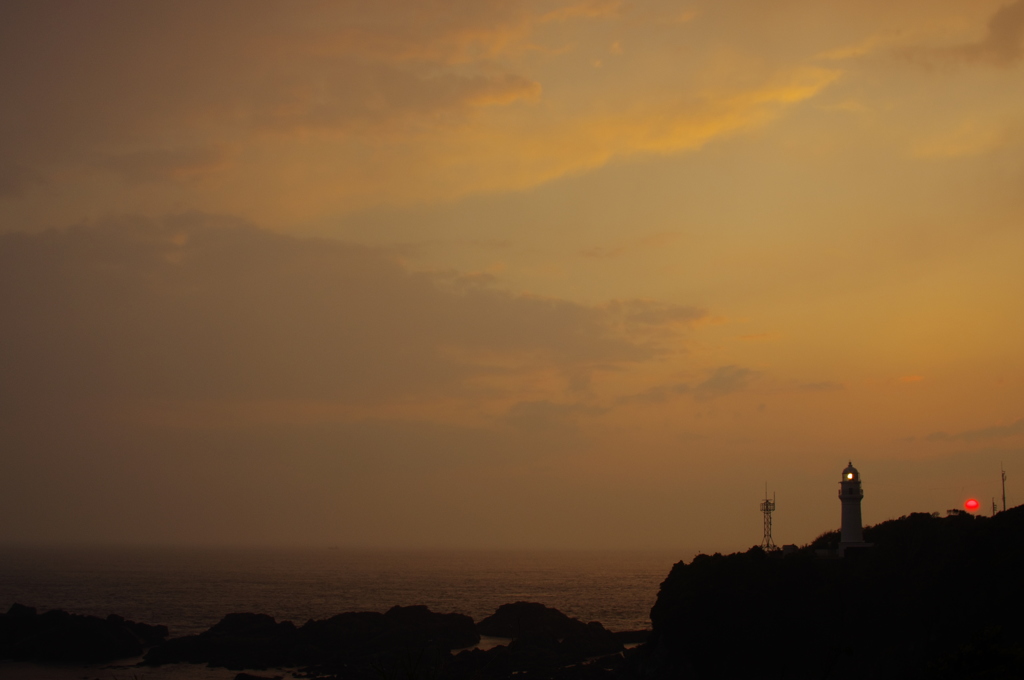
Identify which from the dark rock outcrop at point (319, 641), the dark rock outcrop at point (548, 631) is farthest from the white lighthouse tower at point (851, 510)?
the dark rock outcrop at point (319, 641)

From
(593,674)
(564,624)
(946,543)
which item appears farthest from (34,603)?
(946,543)

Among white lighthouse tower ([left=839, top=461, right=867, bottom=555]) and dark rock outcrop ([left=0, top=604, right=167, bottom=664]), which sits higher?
white lighthouse tower ([left=839, top=461, right=867, bottom=555])

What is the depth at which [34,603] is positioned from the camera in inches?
3866

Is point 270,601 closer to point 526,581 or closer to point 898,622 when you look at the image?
point 526,581

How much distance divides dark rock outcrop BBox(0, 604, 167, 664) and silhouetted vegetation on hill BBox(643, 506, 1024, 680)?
→ 4223 cm

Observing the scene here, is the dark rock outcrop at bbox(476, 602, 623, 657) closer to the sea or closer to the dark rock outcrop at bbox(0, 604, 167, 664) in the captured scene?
the sea

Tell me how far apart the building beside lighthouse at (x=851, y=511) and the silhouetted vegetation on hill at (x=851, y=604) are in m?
1.57

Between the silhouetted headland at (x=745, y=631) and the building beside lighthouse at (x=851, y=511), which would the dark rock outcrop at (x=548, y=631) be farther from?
the building beside lighthouse at (x=851, y=511)

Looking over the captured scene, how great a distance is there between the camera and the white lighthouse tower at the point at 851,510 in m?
54.8

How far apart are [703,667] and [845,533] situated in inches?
632

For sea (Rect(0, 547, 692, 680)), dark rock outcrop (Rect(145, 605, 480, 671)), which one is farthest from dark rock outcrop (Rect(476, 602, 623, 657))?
sea (Rect(0, 547, 692, 680))

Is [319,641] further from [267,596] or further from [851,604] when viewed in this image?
[267,596]

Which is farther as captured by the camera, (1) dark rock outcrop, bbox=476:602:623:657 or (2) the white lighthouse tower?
(1) dark rock outcrop, bbox=476:602:623:657

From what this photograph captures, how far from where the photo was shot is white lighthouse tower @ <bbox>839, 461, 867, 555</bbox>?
2156 inches
